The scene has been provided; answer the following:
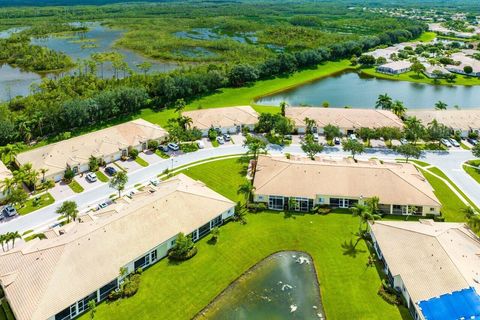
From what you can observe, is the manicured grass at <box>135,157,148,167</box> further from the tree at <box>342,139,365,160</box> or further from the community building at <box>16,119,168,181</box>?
the tree at <box>342,139,365,160</box>

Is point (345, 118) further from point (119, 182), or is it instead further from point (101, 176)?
point (101, 176)

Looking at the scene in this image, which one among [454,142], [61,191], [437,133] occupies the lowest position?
[61,191]

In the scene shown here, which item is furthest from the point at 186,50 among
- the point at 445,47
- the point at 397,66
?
the point at 445,47

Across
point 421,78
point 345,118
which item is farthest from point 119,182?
point 421,78

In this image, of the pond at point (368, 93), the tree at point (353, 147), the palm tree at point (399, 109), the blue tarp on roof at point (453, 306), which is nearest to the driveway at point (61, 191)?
the tree at point (353, 147)

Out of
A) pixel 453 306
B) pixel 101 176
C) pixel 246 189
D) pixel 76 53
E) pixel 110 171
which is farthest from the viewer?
pixel 76 53

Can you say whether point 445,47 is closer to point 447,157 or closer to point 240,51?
point 240,51

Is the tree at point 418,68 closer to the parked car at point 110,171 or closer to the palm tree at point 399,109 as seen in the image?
the palm tree at point 399,109
